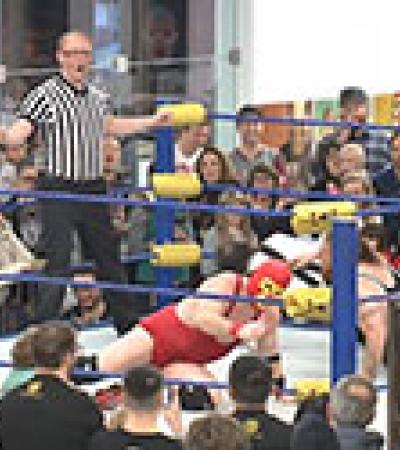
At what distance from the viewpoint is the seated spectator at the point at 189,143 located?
6.19m

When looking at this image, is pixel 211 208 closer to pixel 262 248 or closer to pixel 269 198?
pixel 262 248

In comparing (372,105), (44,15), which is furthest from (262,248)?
(44,15)

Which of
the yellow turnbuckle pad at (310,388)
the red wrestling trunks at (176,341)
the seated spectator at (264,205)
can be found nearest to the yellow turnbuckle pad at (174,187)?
the red wrestling trunks at (176,341)

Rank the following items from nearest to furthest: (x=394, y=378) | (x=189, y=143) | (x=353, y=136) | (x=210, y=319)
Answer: (x=394, y=378)
(x=210, y=319)
(x=189, y=143)
(x=353, y=136)

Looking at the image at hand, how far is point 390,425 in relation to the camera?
190 cm

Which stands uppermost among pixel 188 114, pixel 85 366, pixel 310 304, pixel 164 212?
pixel 188 114

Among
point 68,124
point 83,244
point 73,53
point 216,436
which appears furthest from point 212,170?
point 216,436

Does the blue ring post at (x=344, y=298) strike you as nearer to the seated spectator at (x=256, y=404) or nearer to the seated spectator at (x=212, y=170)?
the seated spectator at (x=256, y=404)

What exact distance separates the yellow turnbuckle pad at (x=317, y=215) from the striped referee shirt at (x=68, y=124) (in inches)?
40.8

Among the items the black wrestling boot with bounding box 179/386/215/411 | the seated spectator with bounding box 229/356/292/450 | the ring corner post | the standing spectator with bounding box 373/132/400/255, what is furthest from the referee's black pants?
the ring corner post

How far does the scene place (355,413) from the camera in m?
3.44

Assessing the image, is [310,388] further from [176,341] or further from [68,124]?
[68,124]

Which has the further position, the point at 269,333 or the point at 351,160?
the point at 351,160

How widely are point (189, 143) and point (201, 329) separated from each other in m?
1.79
